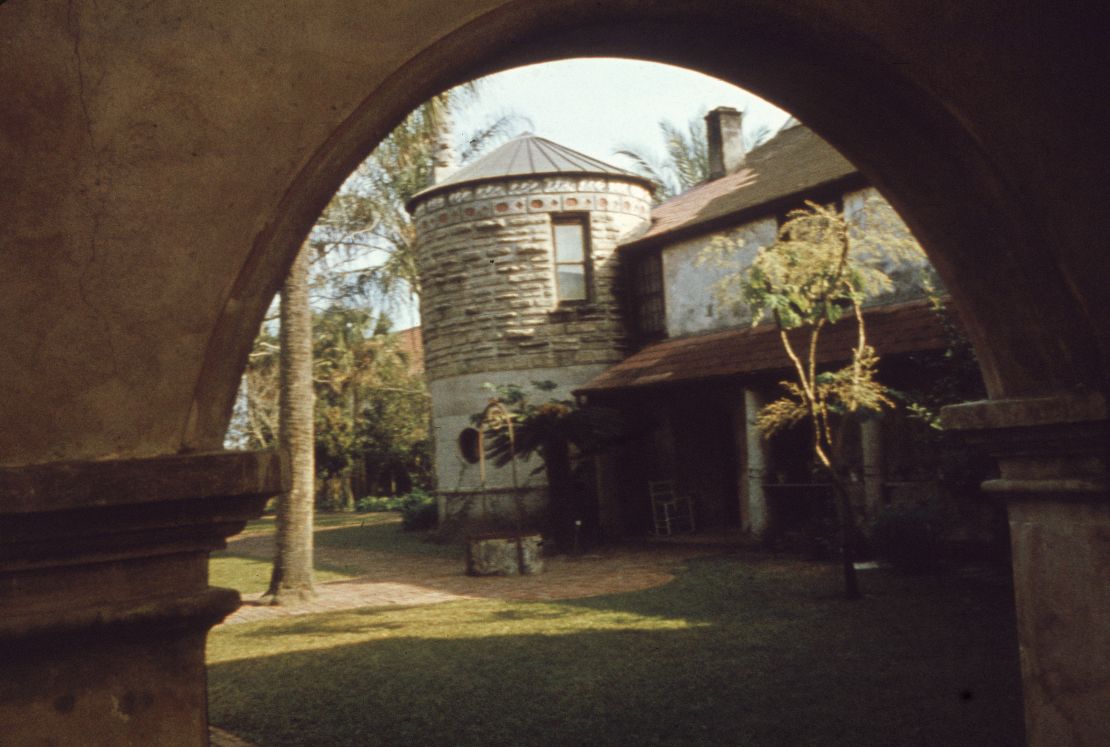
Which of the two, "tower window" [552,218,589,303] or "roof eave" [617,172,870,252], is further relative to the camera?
"tower window" [552,218,589,303]

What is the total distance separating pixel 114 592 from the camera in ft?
7.69

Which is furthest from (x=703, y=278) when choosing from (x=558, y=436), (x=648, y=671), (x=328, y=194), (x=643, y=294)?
(x=328, y=194)

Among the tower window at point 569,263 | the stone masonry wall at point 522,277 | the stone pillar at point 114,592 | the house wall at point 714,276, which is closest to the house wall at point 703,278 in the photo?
the house wall at point 714,276

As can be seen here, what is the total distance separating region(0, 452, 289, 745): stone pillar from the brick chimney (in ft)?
58.0

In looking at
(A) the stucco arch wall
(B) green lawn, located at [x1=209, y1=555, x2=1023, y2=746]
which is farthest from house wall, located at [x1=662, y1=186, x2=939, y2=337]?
(A) the stucco arch wall

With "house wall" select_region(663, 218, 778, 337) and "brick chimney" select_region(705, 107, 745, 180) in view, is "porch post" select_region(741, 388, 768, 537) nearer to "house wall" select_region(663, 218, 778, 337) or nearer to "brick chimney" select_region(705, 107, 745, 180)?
"house wall" select_region(663, 218, 778, 337)

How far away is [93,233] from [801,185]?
1299 centimetres

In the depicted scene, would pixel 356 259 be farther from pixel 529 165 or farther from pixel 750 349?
pixel 750 349

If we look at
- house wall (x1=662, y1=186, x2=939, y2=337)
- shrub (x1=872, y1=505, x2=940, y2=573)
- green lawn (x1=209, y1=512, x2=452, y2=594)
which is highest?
house wall (x1=662, y1=186, x2=939, y2=337)

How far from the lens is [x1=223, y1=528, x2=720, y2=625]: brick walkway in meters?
11.3

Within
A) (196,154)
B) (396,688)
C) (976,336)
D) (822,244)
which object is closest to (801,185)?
(822,244)

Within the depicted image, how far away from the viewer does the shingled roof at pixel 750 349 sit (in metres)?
12.2

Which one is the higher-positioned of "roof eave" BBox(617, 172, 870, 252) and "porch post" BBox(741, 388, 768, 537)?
"roof eave" BBox(617, 172, 870, 252)

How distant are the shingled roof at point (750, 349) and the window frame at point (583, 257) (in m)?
1.47
